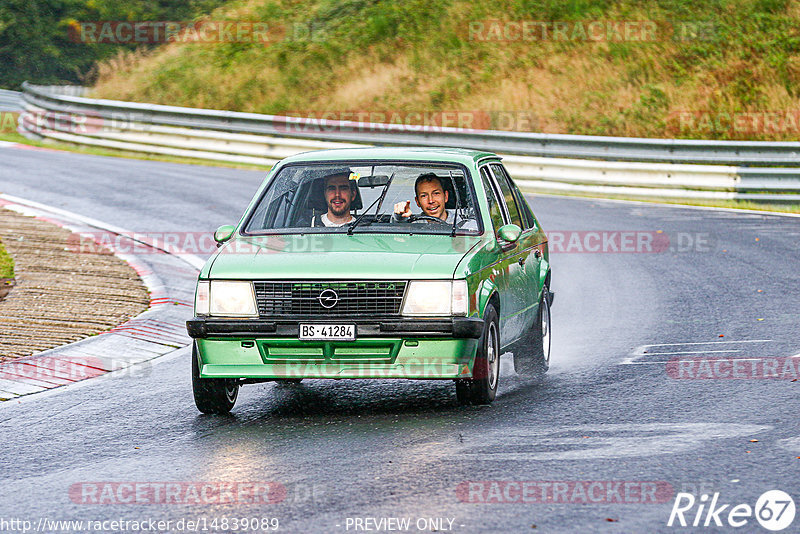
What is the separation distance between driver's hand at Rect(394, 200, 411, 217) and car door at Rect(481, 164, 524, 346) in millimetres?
590

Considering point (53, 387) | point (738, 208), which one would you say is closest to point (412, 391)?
point (53, 387)

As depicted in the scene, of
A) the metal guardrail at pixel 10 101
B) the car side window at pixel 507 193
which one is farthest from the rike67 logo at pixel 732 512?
the metal guardrail at pixel 10 101

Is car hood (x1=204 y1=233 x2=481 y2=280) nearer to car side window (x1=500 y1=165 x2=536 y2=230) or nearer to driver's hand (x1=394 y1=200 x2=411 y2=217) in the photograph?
driver's hand (x1=394 y1=200 x2=411 y2=217)

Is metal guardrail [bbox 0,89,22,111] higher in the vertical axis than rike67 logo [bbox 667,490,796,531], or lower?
higher

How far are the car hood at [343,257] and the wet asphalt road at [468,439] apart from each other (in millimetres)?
934

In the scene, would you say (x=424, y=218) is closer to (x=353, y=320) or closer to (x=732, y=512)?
(x=353, y=320)

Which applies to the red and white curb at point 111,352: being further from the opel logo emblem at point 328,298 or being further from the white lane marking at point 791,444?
the white lane marking at point 791,444

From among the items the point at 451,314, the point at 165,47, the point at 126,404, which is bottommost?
the point at 126,404

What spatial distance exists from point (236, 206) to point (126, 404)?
11.0 metres

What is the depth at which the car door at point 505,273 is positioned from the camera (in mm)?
7934

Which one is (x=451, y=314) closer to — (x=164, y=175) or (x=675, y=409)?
(x=675, y=409)

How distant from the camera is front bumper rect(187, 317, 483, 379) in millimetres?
7070

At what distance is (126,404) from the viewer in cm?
801

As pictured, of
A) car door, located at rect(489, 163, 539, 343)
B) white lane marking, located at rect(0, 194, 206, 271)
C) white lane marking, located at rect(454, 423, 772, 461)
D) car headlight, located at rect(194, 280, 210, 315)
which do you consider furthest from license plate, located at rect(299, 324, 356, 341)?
white lane marking, located at rect(0, 194, 206, 271)
